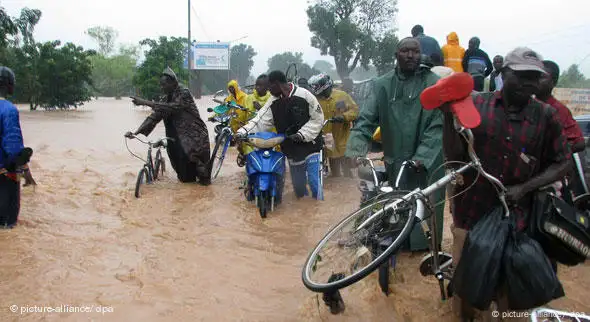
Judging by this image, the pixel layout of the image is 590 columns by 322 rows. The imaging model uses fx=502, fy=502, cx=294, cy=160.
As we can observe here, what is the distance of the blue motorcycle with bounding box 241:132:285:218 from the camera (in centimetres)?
633

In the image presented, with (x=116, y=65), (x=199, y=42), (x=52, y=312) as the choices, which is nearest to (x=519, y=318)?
(x=52, y=312)

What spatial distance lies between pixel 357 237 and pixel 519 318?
3.69 feet

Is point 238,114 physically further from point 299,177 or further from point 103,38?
point 103,38

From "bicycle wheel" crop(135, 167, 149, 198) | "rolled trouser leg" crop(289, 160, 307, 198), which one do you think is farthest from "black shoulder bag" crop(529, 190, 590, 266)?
"bicycle wheel" crop(135, 167, 149, 198)

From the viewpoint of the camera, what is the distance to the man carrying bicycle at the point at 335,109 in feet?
27.8

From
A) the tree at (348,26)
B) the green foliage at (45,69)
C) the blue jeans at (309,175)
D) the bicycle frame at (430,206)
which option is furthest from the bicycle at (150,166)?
the tree at (348,26)

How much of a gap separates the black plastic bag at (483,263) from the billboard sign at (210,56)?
47.7 metres

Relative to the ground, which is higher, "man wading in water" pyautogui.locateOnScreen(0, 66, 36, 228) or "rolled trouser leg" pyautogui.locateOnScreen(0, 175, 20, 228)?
"man wading in water" pyautogui.locateOnScreen(0, 66, 36, 228)

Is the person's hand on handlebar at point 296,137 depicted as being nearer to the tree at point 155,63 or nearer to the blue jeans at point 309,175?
the blue jeans at point 309,175

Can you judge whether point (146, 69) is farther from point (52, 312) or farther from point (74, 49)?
point (52, 312)

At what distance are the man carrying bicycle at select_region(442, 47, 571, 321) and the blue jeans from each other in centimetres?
404

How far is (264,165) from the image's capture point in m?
6.34

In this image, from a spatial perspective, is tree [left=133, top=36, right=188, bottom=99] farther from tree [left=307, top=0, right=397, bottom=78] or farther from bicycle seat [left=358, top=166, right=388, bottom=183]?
bicycle seat [left=358, top=166, right=388, bottom=183]

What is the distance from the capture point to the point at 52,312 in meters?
3.71
